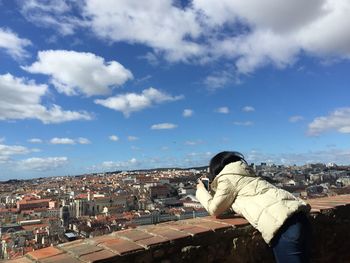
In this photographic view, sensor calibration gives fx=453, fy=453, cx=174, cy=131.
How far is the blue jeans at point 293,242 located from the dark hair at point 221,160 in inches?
17.3

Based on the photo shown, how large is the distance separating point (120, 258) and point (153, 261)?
0.68 feet

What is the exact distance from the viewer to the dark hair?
232 centimetres

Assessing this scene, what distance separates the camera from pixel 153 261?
2080 mm

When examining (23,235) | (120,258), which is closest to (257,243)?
(120,258)

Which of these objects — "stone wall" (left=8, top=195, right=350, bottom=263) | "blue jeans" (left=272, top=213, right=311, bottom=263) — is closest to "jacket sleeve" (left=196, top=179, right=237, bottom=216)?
"stone wall" (left=8, top=195, right=350, bottom=263)

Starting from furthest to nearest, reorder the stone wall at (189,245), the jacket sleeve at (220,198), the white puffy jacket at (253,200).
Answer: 1. the jacket sleeve at (220,198)
2. the white puffy jacket at (253,200)
3. the stone wall at (189,245)

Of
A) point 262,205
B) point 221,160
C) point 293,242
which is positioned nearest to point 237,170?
point 221,160

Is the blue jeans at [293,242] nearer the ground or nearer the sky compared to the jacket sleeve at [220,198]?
nearer the ground

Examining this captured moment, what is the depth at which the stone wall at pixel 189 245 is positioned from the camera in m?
1.94

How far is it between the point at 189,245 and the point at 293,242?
1.65 ft

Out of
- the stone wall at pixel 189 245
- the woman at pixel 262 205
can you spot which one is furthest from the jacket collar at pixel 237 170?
the stone wall at pixel 189 245

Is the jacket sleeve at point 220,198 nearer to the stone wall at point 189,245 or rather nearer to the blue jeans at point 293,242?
the stone wall at point 189,245

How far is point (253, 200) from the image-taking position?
2162 mm

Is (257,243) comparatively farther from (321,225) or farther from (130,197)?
(130,197)
